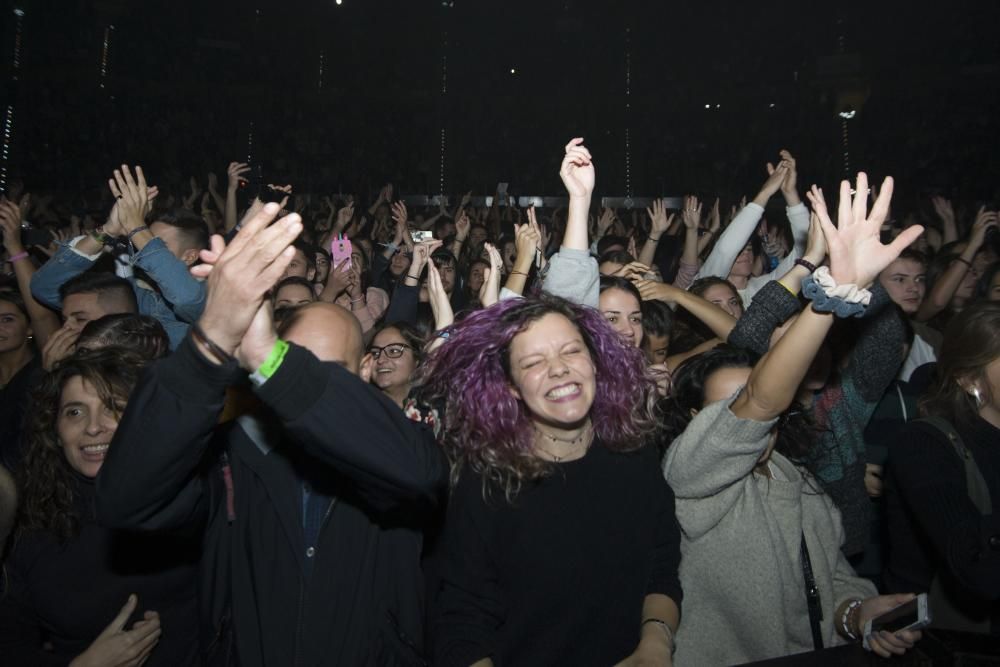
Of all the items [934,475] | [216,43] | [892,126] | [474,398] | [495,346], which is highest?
[216,43]

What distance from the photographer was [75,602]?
5.52 ft

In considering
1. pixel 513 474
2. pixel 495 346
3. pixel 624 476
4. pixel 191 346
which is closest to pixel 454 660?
pixel 513 474

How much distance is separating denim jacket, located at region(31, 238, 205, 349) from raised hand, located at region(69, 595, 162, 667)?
1232mm

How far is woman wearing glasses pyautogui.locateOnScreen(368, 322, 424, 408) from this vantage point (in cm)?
271

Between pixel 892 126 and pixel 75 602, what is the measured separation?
1632 cm

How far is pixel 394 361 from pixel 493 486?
1.11m

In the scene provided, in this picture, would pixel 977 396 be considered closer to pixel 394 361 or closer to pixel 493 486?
pixel 493 486

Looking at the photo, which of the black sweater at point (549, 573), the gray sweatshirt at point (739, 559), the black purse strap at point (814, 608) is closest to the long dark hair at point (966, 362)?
the gray sweatshirt at point (739, 559)

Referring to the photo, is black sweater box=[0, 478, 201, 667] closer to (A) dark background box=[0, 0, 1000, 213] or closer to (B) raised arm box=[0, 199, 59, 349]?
(B) raised arm box=[0, 199, 59, 349]

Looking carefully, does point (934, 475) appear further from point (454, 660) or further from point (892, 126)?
point (892, 126)

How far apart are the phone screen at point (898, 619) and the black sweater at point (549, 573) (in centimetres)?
46

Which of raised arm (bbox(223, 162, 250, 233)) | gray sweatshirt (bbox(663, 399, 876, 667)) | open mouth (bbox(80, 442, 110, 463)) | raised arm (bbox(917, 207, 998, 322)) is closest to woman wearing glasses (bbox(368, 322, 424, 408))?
open mouth (bbox(80, 442, 110, 463))

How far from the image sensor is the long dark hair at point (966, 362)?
190 centimetres

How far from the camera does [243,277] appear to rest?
113cm
